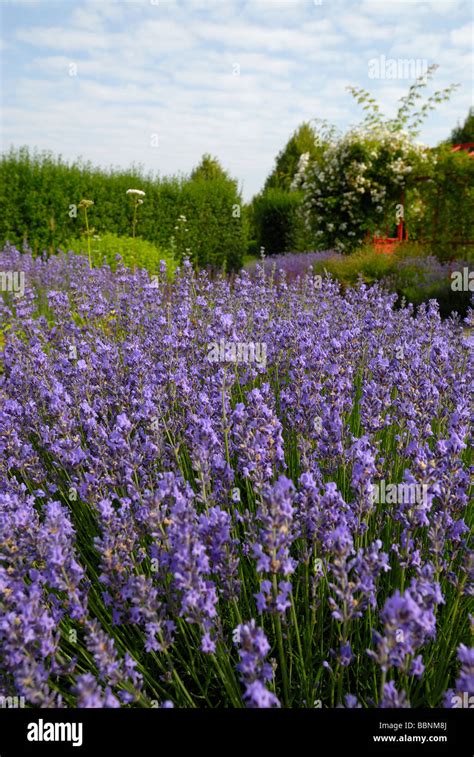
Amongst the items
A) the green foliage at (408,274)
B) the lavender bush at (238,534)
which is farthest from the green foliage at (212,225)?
the lavender bush at (238,534)

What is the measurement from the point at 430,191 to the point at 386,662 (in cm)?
1164

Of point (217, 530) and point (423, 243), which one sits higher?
point (423, 243)

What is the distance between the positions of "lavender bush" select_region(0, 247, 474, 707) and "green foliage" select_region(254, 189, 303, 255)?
16.5 m

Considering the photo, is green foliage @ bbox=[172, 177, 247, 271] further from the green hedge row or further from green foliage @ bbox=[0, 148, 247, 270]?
the green hedge row

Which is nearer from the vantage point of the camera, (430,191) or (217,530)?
(217,530)

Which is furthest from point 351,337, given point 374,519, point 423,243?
point 423,243

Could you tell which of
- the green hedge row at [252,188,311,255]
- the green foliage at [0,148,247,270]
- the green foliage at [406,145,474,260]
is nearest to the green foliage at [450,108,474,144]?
the green hedge row at [252,188,311,255]

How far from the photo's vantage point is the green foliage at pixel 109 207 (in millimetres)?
12625

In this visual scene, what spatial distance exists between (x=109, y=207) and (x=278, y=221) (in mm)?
7689

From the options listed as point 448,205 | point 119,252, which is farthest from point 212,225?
point 448,205

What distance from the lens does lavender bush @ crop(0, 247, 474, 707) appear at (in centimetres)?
139

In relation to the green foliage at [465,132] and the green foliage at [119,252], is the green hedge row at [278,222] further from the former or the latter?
the green foliage at [465,132]
